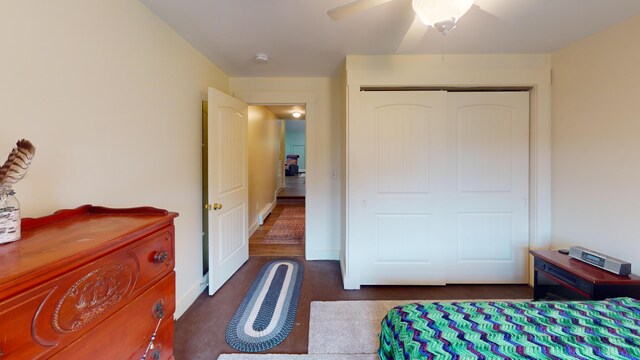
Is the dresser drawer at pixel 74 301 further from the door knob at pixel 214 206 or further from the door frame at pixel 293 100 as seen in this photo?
the door frame at pixel 293 100

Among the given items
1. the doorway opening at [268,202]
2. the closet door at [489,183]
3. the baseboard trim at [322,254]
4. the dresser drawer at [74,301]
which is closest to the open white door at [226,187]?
the doorway opening at [268,202]

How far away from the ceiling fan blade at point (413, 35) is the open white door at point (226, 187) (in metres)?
1.72

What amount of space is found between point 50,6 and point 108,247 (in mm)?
1169

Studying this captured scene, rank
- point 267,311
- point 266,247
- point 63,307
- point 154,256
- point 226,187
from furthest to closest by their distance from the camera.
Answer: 1. point 266,247
2. point 226,187
3. point 267,311
4. point 154,256
5. point 63,307

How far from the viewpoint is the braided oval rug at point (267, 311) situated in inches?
74.1

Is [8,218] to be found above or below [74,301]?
above

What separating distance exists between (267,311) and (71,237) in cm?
170

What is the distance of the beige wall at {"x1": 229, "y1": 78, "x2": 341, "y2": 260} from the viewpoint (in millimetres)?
3182

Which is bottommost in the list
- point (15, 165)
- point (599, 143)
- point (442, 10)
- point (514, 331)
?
point (514, 331)

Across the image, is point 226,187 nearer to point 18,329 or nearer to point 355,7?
point 355,7

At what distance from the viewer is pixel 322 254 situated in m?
3.35

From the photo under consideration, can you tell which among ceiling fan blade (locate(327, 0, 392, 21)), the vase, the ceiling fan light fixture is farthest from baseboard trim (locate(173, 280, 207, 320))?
the ceiling fan light fixture

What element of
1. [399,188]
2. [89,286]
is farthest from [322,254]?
[89,286]

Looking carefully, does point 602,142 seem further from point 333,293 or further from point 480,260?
point 333,293
